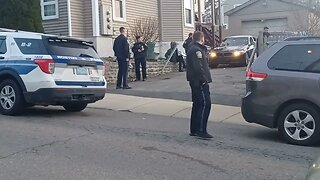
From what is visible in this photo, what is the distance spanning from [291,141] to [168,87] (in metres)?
7.75

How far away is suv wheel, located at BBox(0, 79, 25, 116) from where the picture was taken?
32.9ft

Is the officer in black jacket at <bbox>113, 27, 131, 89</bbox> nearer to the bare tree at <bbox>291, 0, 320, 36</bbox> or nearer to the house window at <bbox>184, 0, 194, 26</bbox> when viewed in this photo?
the house window at <bbox>184, 0, 194, 26</bbox>

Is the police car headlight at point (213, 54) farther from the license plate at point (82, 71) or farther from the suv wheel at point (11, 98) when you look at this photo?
the suv wheel at point (11, 98)

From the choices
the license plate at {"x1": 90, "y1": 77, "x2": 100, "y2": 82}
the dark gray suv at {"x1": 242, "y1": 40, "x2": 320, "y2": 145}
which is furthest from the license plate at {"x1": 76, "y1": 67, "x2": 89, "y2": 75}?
the dark gray suv at {"x1": 242, "y1": 40, "x2": 320, "y2": 145}

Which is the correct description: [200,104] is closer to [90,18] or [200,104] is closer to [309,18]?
[90,18]

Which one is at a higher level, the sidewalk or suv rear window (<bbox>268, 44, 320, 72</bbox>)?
suv rear window (<bbox>268, 44, 320, 72</bbox>)

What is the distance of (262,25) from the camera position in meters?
49.5

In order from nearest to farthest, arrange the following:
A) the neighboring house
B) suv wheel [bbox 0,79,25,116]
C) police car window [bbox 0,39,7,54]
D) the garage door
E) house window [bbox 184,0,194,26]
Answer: suv wheel [bbox 0,79,25,116]
police car window [bbox 0,39,7,54]
house window [bbox 184,0,194,26]
the neighboring house
the garage door

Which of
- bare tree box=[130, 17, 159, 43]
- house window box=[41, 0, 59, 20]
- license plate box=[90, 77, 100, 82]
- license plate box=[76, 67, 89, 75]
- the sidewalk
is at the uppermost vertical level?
house window box=[41, 0, 59, 20]

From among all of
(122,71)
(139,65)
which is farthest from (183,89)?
(139,65)

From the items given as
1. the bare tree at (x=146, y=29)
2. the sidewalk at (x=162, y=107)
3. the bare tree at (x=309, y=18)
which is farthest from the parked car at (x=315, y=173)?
the bare tree at (x=309, y=18)

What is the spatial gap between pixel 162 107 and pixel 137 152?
508 cm

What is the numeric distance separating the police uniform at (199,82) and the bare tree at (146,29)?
48.6 feet

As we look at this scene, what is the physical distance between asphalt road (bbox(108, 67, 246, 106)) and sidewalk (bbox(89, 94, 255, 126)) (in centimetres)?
61
